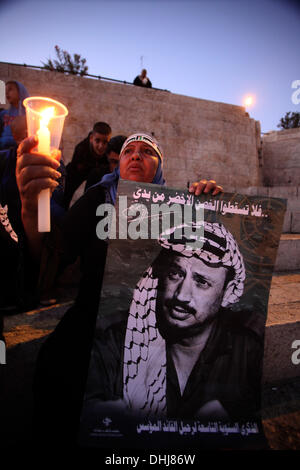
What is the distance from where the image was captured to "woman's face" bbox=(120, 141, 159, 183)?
1432 mm

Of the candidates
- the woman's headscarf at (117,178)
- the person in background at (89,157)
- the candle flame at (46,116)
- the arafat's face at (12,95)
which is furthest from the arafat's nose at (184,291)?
the arafat's face at (12,95)

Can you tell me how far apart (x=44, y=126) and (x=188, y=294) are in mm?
1097

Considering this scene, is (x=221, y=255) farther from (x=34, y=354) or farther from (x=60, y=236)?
(x=34, y=354)

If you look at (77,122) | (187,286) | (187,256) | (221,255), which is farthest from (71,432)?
(77,122)

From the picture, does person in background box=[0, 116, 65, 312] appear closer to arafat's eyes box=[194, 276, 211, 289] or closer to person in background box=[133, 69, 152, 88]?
arafat's eyes box=[194, 276, 211, 289]

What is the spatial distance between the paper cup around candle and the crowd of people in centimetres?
4

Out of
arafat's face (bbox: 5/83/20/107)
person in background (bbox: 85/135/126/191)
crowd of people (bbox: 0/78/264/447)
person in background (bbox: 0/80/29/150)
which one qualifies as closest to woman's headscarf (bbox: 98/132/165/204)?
crowd of people (bbox: 0/78/264/447)

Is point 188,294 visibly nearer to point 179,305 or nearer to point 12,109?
point 179,305

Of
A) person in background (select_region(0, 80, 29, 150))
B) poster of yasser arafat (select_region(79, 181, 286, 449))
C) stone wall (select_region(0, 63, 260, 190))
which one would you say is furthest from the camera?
stone wall (select_region(0, 63, 260, 190))

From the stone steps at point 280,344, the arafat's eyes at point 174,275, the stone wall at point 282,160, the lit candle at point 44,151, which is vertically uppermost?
the stone wall at point 282,160

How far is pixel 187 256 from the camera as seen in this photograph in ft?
3.83

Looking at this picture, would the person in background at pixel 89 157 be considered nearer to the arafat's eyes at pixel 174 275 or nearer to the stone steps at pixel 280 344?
the arafat's eyes at pixel 174 275

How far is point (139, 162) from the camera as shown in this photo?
57.0 inches

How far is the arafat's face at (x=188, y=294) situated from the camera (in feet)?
3.74
